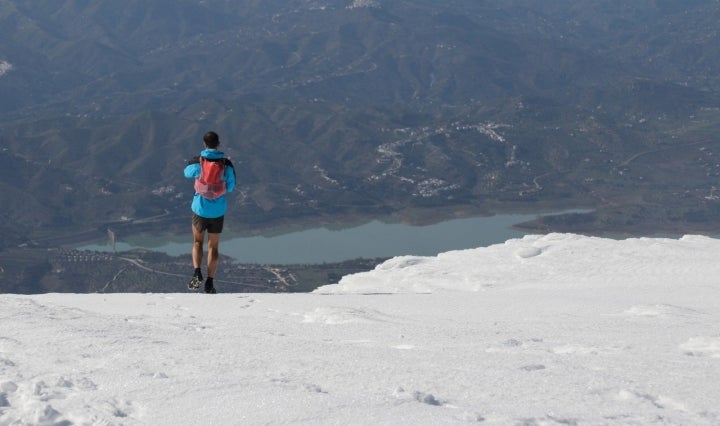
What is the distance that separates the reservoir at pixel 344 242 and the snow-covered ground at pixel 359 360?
478 feet

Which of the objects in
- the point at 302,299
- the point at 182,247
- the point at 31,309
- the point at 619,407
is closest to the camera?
the point at 619,407

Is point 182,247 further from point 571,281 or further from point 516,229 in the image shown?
point 571,281

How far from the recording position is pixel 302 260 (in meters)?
163

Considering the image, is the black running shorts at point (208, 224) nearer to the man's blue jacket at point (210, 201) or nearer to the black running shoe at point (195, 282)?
the man's blue jacket at point (210, 201)

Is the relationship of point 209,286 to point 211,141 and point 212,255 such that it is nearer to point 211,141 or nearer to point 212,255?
point 212,255

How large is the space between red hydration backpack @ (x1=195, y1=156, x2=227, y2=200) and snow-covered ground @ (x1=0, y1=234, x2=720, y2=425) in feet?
5.60

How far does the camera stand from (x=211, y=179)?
1482 cm

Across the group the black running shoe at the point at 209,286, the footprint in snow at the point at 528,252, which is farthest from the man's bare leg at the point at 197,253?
the footprint in snow at the point at 528,252

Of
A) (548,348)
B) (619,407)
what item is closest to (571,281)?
(548,348)

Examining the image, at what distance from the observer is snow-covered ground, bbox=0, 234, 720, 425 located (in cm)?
751

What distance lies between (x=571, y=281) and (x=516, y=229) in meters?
172

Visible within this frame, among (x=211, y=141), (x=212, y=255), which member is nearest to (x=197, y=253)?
(x=212, y=255)

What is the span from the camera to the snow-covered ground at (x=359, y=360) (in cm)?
751

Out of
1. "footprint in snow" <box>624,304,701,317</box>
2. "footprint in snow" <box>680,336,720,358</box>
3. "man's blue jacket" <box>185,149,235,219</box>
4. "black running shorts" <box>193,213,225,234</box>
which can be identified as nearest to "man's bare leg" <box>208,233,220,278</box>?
"black running shorts" <box>193,213,225,234</box>
